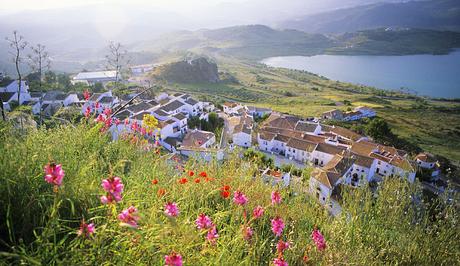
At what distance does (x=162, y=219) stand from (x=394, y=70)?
406ft

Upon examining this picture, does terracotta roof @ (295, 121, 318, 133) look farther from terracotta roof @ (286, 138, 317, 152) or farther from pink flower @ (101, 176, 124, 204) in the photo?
pink flower @ (101, 176, 124, 204)

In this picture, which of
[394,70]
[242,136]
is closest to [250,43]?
[394,70]

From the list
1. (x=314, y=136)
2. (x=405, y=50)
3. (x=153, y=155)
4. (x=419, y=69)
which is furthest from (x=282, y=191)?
(x=405, y=50)

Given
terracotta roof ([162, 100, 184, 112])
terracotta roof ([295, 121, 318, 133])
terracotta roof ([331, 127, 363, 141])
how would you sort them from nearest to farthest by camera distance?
terracotta roof ([162, 100, 184, 112]) < terracotta roof ([331, 127, 363, 141]) < terracotta roof ([295, 121, 318, 133])

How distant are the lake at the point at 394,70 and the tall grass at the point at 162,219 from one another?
92.2 meters

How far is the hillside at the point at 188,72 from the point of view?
2901 inches

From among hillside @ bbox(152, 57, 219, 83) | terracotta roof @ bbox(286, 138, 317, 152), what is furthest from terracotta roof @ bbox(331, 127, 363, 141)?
hillside @ bbox(152, 57, 219, 83)

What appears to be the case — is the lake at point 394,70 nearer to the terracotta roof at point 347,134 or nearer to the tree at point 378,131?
the tree at point 378,131

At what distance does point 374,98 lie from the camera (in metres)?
69.3

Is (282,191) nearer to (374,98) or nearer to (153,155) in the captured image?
(153,155)

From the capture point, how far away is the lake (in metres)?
88.4

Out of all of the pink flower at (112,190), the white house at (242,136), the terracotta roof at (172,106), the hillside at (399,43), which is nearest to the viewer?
the pink flower at (112,190)

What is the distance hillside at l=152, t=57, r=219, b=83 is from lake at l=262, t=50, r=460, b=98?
46946 mm

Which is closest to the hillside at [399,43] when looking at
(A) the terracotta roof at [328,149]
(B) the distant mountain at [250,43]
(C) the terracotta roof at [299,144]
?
(B) the distant mountain at [250,43]
